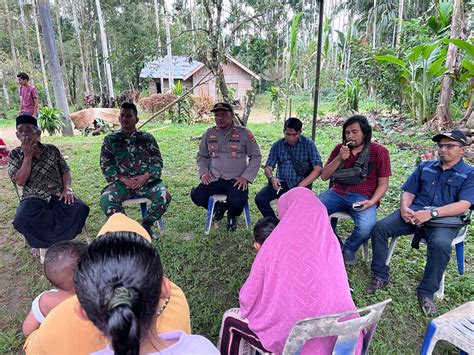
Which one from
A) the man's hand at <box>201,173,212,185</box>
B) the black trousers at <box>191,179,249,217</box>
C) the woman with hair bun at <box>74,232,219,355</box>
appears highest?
the woman with hair bun at <box>74,232,219,355</box>

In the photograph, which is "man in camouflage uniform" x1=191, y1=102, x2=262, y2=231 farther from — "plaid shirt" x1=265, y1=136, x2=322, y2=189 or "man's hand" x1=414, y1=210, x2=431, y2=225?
→ "man's hand" x1=414, y1=210, x2=431, y2=225

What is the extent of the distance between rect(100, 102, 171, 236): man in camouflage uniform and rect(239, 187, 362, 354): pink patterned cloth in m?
2.01

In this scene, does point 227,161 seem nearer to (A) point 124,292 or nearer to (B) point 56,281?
(B) point 56,281

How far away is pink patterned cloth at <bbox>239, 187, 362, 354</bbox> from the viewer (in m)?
1.31

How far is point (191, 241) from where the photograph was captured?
3336mm

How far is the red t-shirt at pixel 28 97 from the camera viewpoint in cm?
780

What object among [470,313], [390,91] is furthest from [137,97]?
[470,313]

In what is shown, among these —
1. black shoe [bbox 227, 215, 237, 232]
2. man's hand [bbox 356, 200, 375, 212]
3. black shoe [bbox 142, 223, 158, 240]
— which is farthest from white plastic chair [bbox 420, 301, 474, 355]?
black shoe [bbox 142, 223, 158, 240]

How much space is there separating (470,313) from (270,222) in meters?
1.18

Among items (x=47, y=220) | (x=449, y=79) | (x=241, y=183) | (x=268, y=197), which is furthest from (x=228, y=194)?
(x=449, y=79)

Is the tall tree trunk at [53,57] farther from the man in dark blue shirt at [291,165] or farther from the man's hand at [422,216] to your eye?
the man's hand at [422,216]

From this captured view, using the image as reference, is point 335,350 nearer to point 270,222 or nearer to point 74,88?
point 270,222

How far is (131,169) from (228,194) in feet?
3.42

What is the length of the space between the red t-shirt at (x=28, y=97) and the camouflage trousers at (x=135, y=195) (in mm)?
A: 6198
